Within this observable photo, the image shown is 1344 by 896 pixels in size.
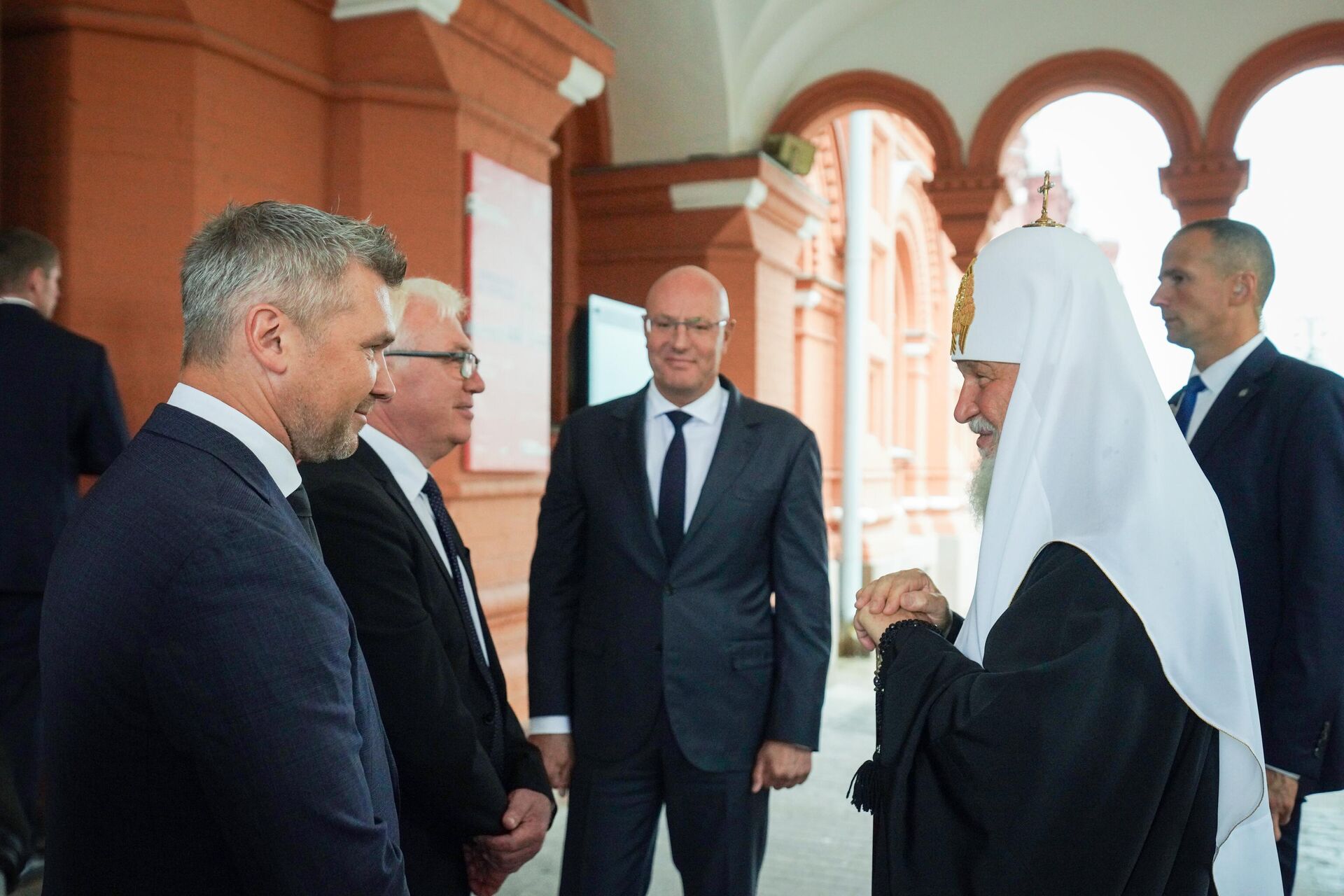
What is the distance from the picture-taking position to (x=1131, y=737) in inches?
61.5

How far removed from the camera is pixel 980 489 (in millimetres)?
2227

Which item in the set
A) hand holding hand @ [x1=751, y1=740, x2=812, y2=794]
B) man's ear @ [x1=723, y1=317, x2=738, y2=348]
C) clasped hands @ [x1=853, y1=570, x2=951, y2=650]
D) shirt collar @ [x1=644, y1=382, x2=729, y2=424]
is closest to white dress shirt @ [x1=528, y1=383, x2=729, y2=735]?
shirt collar @ [x1=644, y1=382, x2=729, y2=424]

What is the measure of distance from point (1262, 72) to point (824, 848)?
4.98 meters

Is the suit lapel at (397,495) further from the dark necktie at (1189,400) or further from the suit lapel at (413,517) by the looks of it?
the dark necktie at (1189,400)

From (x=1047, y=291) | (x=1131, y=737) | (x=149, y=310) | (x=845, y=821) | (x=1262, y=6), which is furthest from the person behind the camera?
(x=1262, y=6)

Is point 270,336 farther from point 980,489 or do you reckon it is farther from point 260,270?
point 980,489

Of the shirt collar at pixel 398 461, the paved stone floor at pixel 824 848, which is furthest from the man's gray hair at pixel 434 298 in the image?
the paved stone floor at pixel 824 848

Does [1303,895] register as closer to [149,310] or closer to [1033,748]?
[1033,748]

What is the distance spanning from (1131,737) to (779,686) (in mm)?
1454

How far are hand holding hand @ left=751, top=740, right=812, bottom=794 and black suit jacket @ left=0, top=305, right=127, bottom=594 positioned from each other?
7.29ft

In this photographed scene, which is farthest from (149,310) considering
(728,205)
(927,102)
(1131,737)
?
(927,102)

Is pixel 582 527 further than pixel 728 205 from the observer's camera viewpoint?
No

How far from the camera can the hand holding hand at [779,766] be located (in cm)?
288

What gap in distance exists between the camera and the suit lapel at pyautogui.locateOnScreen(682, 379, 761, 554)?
294 centimetres
